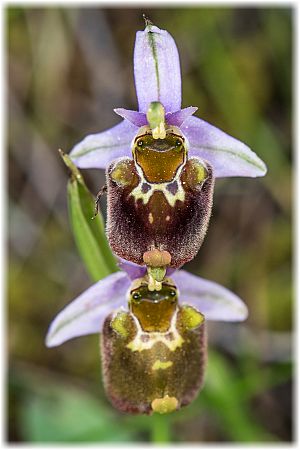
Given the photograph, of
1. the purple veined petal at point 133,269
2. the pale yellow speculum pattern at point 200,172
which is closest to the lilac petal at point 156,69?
the pale yellow speculum pattern at point 200,172

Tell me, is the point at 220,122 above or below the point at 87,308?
above

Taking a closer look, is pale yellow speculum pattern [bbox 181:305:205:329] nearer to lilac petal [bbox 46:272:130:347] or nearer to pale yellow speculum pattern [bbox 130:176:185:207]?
lilac petal [bbox 46:272:130:347]

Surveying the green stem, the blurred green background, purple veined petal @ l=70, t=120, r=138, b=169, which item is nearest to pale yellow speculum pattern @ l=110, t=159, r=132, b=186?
purple veined petal @ l=70, t=120, r=138, b=169

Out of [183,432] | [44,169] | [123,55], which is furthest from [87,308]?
[123,55]

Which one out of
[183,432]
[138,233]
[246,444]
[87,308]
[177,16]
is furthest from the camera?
[177,16]

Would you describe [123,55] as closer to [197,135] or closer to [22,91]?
[22,91]

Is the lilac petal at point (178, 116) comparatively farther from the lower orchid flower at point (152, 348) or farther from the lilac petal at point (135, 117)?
the lower orchid flower at point (152, 348)
